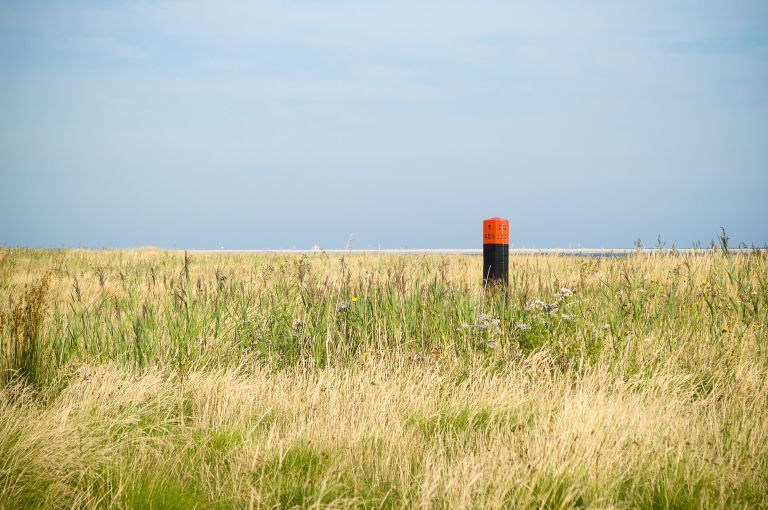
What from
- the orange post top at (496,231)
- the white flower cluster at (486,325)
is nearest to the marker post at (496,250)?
the orange post top at (496,231)

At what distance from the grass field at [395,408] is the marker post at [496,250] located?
88 cm

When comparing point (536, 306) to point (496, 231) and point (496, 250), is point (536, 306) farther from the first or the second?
point (496, 231)

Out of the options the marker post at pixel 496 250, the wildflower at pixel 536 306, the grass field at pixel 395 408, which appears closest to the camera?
the grass field at pixel 395 408

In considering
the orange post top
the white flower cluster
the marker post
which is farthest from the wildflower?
the orange post top

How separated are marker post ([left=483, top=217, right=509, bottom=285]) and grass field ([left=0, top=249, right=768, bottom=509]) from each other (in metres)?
0.88

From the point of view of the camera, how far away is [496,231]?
23.6 ft

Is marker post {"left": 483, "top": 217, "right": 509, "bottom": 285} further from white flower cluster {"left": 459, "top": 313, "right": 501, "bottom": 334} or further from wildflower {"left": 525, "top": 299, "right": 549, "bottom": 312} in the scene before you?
white flower cluster {"left": 459, "top": 313, "right": 501, "bottom": 334}

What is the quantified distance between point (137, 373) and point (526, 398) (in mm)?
2622

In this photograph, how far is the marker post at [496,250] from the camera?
279 inches

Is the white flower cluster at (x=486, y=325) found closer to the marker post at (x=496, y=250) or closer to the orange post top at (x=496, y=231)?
the marker post at (x=496, y=250)

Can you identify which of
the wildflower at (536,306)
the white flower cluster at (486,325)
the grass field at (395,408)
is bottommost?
the grass field at (395,408)

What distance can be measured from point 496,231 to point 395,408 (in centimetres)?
395

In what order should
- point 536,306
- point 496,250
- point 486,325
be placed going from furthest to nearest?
1. point 496,250
2. point 536,306
3. point 486,325

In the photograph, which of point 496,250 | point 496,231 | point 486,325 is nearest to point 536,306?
point 486,325
